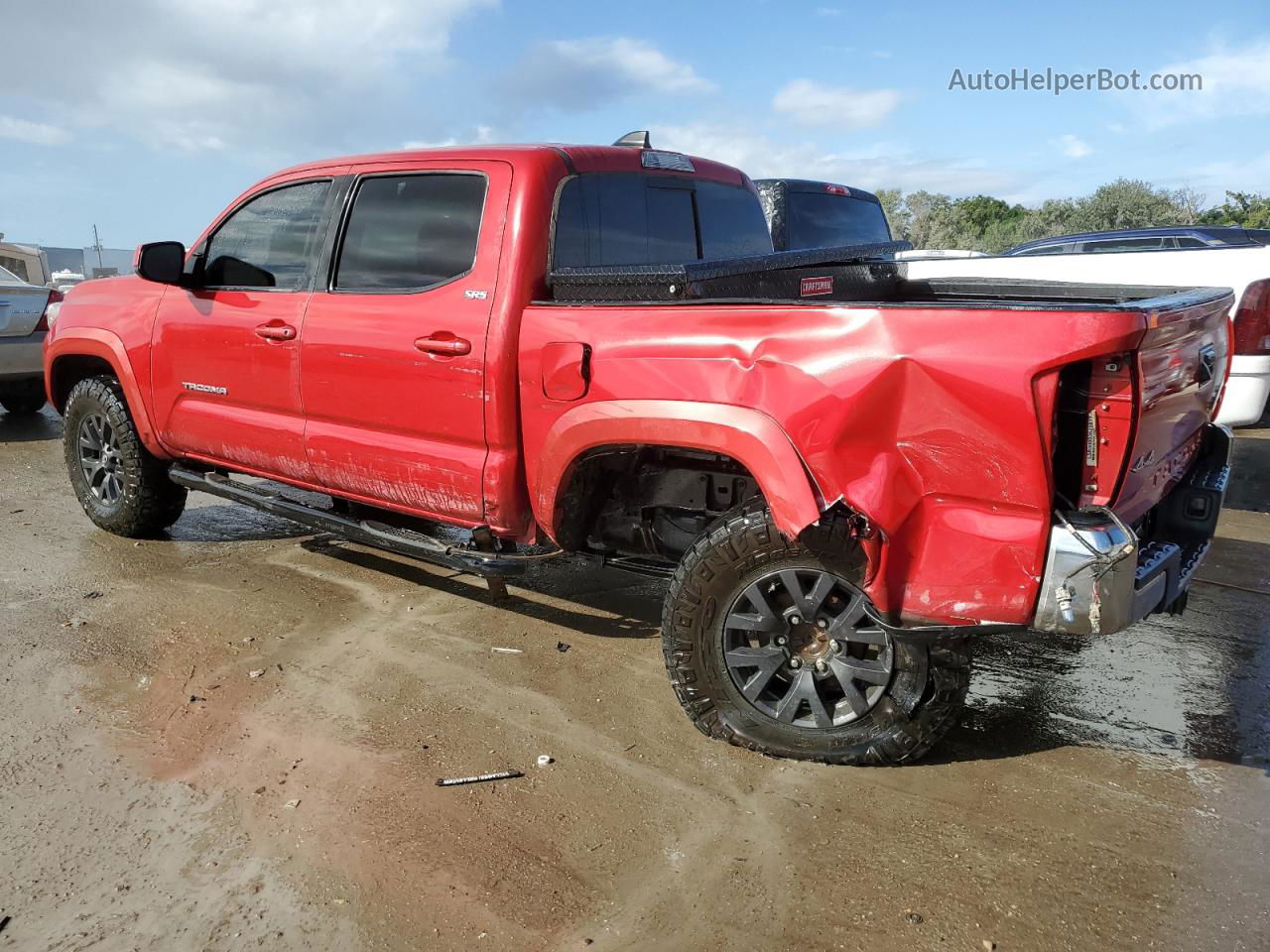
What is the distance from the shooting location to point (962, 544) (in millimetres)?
2588

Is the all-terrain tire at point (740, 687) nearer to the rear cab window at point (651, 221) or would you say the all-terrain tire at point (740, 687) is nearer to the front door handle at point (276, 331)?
the rear cab window at point (651, 221)

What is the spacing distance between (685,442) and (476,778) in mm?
1218

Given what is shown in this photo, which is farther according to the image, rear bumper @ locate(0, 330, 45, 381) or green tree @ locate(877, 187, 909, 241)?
green tree @ locate(877, 187, 909, 241)

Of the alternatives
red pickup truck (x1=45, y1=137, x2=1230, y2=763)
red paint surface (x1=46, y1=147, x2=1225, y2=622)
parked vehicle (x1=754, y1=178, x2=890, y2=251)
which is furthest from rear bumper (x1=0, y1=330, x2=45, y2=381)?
parked vehicle (x1=754, y1=178, x2=890, y2=251)

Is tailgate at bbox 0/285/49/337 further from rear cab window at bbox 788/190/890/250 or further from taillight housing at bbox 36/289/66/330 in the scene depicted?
rear cab window at bbox 788/190/890/250

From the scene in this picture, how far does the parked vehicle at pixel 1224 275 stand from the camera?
19.9 feet

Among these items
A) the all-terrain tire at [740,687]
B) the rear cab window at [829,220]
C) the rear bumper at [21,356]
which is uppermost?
the rear cab window at [829,220]

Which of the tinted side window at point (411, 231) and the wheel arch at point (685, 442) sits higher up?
the tinted side window at point (411, 231)

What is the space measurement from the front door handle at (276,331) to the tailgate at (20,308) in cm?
603

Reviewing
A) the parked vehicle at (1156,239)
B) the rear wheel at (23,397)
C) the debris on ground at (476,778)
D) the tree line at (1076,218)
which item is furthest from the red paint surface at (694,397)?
the tree line at (1076,218)

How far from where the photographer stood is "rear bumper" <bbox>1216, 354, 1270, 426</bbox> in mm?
6055

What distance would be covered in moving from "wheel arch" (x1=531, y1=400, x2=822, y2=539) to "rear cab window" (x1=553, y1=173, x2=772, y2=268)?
2.32ft

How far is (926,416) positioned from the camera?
2.56 metres

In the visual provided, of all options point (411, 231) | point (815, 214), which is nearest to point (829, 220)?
point (815, 214)
